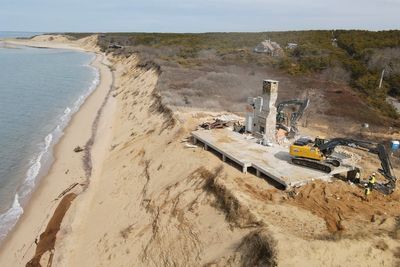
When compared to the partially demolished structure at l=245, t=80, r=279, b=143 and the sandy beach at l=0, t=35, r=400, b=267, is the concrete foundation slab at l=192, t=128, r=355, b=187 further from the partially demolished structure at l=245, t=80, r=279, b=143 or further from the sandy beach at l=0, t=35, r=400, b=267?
the partially demolished structure at l=245, t=80, r=279, b=143

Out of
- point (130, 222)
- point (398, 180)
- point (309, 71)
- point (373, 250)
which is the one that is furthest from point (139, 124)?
point (309, 71)

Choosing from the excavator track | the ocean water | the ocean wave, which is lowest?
the ocean water

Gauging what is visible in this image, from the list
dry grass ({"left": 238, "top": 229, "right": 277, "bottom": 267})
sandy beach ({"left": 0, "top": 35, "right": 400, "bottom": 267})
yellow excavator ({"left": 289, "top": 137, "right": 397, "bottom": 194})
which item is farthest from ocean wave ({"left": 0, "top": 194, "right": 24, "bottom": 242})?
yellow excavator ({"left": 289, "top": 137, "right": 397, "bottom": 194})

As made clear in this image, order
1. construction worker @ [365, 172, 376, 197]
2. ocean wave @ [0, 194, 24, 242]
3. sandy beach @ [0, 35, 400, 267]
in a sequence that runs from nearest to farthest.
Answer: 1. sandy beach @ [0, 35, 400, 267]
2. construction worker @ [365, 172, 376, 197]
3. ocean wave @ [0, 194, 24, 242]

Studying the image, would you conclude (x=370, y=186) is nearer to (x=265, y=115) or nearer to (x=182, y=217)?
(x=265, y=115)

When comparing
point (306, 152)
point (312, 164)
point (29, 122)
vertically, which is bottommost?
point (29, 122)

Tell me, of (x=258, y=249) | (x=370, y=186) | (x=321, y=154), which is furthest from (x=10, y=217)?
(x=370, y=186)
